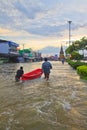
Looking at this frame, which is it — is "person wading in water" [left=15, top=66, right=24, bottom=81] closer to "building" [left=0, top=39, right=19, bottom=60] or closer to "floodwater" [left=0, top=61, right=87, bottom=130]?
"floodwater" [left=0, top=61, right=87, bottom=130]

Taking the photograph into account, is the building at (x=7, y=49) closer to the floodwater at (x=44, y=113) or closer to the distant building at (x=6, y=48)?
the distant building at (x=6, y=48)

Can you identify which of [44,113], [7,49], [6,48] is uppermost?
[6,48]

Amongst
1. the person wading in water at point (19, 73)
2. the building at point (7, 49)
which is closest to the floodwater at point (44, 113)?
the person wading in water at point (19, 73)

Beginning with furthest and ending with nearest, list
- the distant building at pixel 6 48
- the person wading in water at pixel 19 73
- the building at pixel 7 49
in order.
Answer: the distant building at pixel 6 48
the building at pixel 7 49
the person wading in water at pixel 19 73

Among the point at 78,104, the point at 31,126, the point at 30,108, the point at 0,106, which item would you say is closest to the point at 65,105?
the point at 78,104

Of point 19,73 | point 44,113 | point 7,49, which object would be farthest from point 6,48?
point 44,113

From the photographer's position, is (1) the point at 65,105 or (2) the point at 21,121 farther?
(1) the point at 65,105

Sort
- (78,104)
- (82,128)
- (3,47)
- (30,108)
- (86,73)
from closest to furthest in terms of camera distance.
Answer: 1. (82,128)
2. (30,108)
3. (78,104)
4. (86,73)
5. (3,47)

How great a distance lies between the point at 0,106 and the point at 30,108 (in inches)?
50.2

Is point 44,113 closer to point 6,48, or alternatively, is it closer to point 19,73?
point 19,73

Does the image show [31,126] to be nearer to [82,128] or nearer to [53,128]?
[53,128]

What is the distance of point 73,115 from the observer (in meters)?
10.0

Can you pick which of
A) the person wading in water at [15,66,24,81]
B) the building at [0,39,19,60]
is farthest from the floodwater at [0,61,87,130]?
the building at [0,39,19,60]


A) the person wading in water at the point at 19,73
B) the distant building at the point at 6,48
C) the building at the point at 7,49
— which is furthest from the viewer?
the distant building at the point at 6,48
